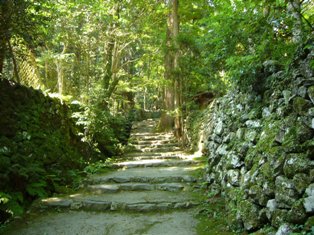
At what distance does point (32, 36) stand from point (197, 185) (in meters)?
4.41

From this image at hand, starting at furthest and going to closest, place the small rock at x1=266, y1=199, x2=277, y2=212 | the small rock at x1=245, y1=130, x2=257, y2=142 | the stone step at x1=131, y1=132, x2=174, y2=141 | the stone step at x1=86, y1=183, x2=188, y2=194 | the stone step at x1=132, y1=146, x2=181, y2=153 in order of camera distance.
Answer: the stone step at x1=131, y1=132, x2=174, y2=141 → the stone step at x1=132, y1=146, x2=181, y2=153 → the stone step at x1=86, y1=183, x2=188, y2=194 → the small rock at x1=245, y1=130, x2=257, y2=142 → the small rock at x1=266, y1=199, x2=277, y2=212

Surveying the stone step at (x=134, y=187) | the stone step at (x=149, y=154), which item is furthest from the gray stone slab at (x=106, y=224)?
the stone step at (x=149, y=154)

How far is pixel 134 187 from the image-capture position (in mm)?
6324

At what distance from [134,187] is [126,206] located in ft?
3.39

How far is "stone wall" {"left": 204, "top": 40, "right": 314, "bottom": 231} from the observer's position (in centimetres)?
296

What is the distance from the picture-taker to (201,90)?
10.7m

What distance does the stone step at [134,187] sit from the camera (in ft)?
20.2

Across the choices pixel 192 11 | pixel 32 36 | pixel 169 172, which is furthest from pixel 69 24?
pixel 169 172

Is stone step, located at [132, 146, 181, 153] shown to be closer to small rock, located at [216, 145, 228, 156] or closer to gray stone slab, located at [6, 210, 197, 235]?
small rock, located at [216, 145, 228, 156]

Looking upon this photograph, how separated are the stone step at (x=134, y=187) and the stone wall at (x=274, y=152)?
139 cm

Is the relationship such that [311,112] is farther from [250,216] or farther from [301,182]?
[250,216]

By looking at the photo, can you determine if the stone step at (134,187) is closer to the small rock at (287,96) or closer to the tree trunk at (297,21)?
the small rock at (287,96)

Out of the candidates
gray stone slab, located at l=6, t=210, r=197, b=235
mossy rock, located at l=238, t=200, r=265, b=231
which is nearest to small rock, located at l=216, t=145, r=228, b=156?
gray stone slab, located at l=6, t=210, r=197, b=235

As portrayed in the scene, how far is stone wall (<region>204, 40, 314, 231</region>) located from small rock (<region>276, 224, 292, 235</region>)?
6cm
